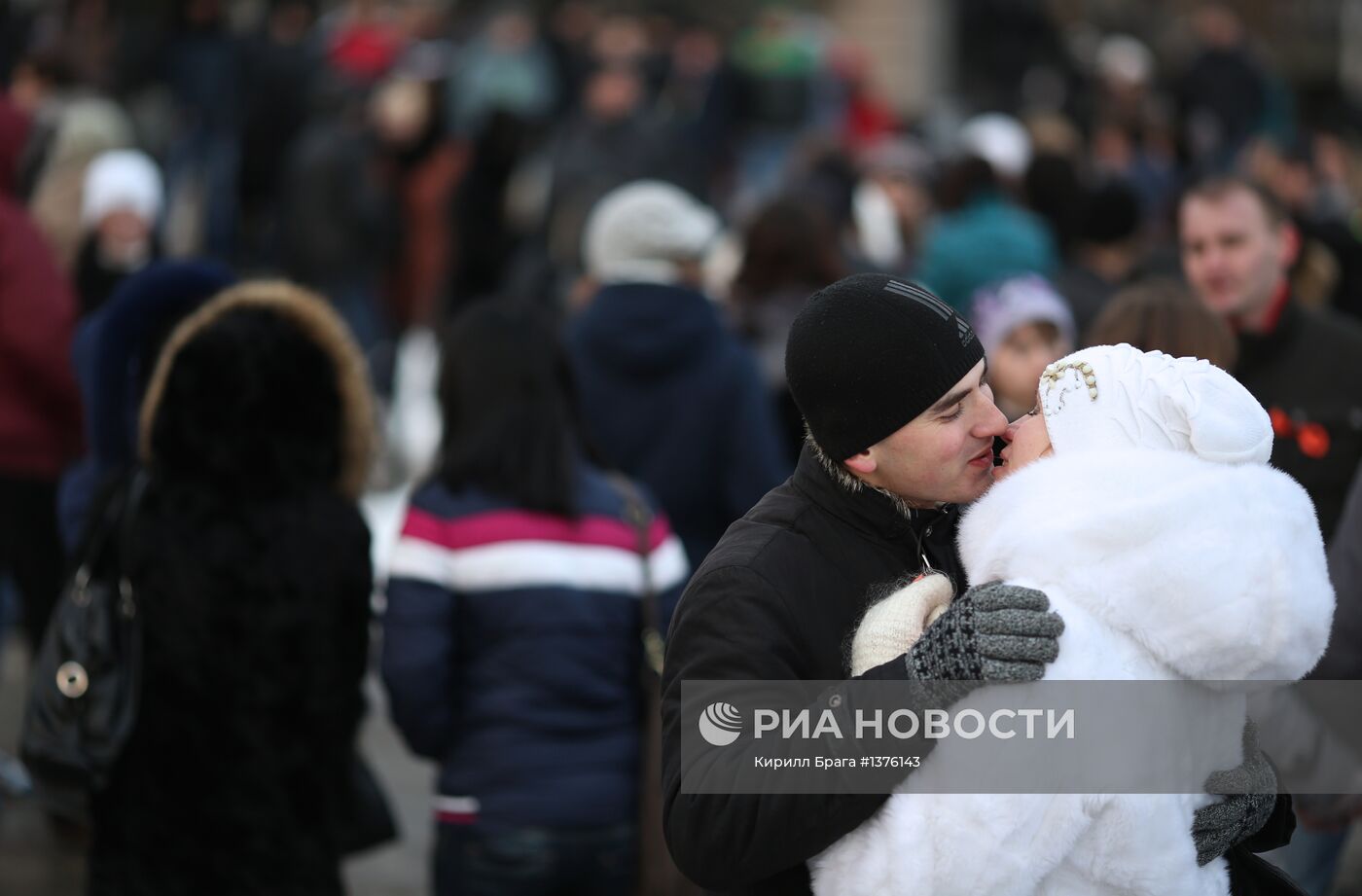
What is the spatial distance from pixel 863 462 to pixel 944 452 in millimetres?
122

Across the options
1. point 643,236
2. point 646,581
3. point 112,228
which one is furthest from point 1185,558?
point 112,228

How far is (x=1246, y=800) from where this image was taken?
99.7 inches

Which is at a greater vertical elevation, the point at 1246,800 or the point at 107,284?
the point at 107,284

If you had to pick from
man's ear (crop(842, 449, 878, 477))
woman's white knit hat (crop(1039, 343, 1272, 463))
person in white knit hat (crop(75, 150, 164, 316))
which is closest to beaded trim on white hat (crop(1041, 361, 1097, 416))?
woman's white knit hat (crop(1039, 343, 1272, 463))

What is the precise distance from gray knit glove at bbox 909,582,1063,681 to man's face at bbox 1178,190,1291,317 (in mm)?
2750

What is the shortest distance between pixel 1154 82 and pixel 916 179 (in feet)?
27.7

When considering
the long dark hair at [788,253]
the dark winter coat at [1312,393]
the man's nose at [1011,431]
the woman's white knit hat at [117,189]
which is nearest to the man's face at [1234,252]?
the dark winter coat at [1312,393]

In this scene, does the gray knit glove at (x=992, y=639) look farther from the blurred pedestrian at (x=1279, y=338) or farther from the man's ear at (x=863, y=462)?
the blurred pedestrian at (x=1279, y=338)

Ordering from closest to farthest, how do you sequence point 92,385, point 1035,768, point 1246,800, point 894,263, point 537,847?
point 1035,768
point 1246,800
point 537,847
point 92,385
point 894,263

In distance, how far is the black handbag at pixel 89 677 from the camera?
3.86 m

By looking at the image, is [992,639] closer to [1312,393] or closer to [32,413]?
[1312,393]

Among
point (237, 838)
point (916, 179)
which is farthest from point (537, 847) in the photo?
point (916, 179)

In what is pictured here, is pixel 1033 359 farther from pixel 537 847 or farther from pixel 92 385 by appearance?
pixel 92 385

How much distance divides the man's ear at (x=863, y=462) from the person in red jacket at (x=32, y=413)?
4.15m
